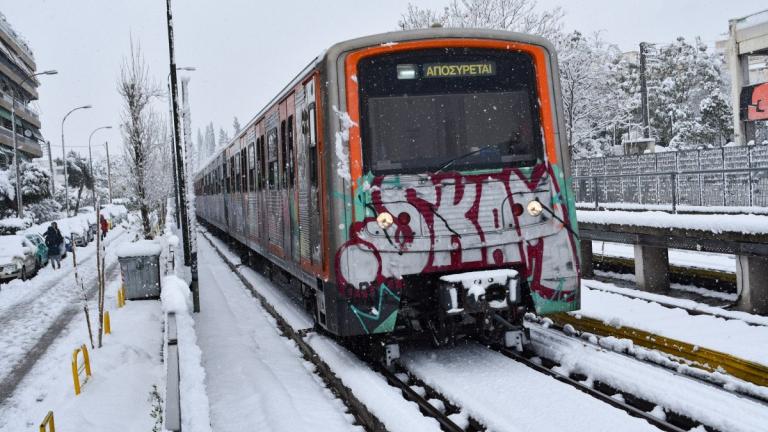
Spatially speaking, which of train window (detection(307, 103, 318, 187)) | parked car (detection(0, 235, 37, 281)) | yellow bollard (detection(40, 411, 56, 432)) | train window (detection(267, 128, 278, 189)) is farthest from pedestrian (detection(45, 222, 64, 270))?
yellow bollard (detection(40, 411, 56, 432))

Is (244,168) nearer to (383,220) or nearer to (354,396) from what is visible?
(383,220)

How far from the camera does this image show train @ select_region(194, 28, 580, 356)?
6.95 m

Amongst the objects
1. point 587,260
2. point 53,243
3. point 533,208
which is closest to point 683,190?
point 587,260

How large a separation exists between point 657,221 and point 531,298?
11.2ft

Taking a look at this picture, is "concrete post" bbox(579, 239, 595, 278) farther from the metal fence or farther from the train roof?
the train roof

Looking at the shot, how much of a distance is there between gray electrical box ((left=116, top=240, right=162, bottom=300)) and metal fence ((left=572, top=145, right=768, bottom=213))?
9075 mm

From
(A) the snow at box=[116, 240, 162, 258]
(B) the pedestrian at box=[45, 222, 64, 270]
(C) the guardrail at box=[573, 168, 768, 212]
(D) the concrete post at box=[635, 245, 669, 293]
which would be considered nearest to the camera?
(D) the concrete post at box=[635, 245, 669, 293]

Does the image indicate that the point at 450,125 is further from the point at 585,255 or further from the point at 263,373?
the point at 585,255

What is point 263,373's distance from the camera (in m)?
7.58

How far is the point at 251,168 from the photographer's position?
14125 mm

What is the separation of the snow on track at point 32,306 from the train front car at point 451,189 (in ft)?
19.7

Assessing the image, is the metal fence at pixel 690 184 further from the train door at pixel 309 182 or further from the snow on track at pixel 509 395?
the train door at pixel 309 182

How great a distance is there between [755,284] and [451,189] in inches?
164

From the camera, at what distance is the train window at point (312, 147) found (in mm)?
7654
